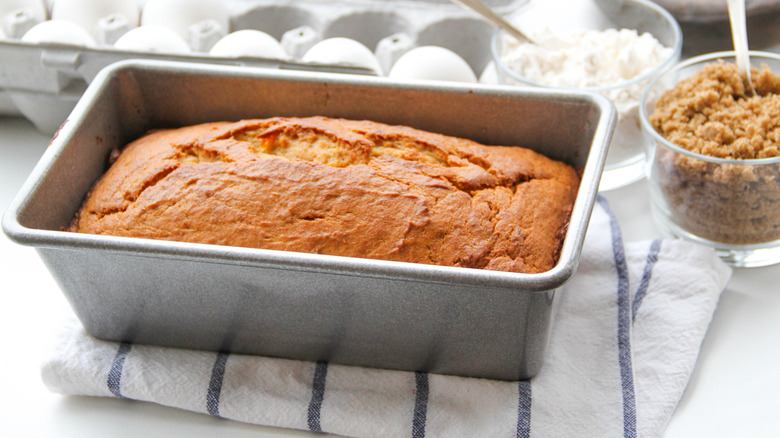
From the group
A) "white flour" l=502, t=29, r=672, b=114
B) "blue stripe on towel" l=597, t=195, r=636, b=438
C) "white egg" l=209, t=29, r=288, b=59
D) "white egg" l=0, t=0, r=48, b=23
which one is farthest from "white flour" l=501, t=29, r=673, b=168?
"white egg" l=0, t=0, r=48, b=23

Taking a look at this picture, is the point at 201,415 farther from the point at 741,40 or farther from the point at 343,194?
the point at 741,40

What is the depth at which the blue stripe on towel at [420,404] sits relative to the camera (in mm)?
986

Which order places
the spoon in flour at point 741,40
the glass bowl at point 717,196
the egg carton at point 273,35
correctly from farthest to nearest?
the egg carton at point 273,35
the spoon in flour at point 741,40
the glass bowl at point 717,196

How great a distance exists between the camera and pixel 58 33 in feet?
4.64

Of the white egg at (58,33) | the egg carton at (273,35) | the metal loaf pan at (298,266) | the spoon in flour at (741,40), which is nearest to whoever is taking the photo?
the metal loaf pan at (298,266)

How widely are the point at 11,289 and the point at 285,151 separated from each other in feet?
1.65

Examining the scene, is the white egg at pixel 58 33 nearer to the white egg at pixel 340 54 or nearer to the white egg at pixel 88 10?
the white egg at pixel 88 10

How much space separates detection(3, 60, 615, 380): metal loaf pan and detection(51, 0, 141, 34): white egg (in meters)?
0.45

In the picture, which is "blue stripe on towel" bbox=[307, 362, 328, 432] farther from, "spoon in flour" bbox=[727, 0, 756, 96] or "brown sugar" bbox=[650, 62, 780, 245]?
"spoon in flour" bbox=[727, 0, 756, 96]

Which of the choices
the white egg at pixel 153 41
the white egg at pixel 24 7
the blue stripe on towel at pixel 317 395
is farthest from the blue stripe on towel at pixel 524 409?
the white egg at pixel 24 7

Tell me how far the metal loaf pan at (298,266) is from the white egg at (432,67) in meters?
0.18

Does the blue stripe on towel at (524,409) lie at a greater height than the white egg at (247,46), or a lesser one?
lesser

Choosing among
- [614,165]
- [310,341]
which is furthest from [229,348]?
[614,165]

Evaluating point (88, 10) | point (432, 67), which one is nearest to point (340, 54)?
point (432, 67)
